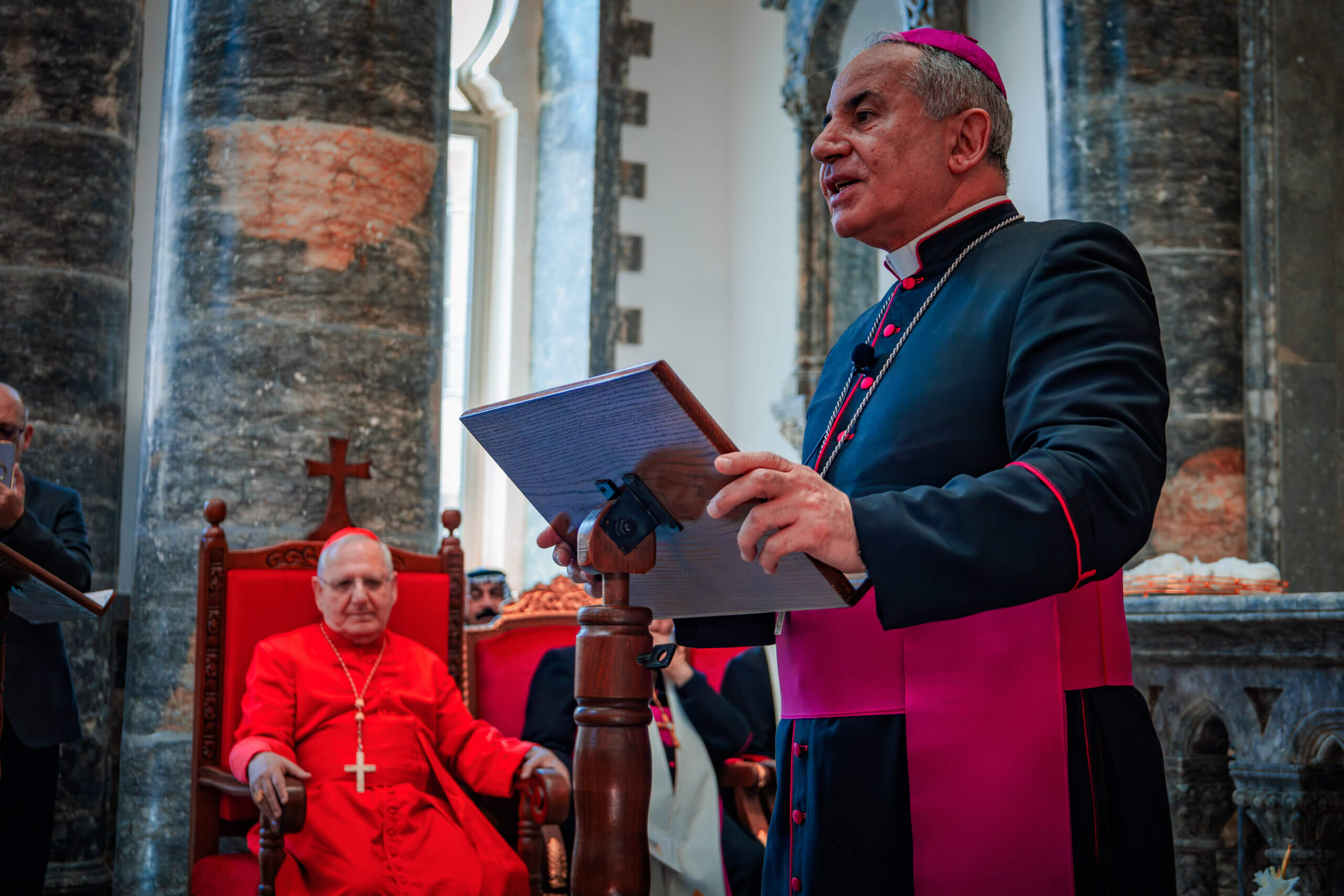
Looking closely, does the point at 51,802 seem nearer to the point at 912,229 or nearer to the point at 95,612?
the point at 95,612

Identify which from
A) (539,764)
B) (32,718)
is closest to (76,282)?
(32,718)

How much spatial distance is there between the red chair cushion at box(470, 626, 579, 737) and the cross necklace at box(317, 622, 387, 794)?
0.67 metres

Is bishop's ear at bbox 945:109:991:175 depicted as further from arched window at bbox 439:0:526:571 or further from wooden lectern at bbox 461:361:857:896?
arched window at bbox 439:0:526:571

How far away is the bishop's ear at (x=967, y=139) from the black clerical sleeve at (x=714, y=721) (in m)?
3.00

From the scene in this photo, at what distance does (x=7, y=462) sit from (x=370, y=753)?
1.33 m

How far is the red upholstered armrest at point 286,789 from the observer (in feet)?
10.8

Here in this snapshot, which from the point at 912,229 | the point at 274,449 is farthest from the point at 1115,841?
the point at 274,449

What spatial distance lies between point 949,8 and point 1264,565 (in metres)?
3.57

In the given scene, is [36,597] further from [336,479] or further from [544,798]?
[544,798]

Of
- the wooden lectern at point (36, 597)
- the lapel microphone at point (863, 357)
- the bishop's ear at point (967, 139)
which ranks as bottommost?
the wooden lectern at point (36, 597)

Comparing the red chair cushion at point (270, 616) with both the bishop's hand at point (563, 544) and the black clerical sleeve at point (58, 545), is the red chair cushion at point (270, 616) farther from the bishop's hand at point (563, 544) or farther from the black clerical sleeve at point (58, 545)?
the bishop's hand at point (563, 544)

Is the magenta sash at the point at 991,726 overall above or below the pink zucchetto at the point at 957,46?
below

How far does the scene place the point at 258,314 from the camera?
13.0ft

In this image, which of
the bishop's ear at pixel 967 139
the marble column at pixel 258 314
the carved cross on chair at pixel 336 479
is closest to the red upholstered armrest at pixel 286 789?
the marble column at pixel 258 314
